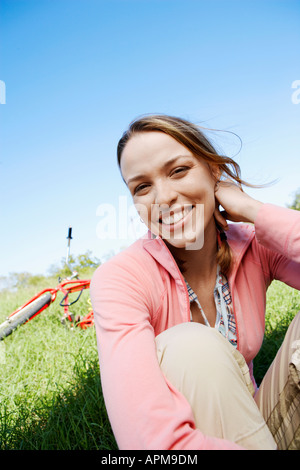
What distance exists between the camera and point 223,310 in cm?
153

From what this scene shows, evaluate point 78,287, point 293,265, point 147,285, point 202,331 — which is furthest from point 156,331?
point 78,287

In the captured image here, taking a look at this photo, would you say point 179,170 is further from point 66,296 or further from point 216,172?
point 66,296

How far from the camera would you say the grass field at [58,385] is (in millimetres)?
1863

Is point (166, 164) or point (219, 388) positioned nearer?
point (219, 388)

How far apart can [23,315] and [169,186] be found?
3115 millimetres

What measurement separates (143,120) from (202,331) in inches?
36.4

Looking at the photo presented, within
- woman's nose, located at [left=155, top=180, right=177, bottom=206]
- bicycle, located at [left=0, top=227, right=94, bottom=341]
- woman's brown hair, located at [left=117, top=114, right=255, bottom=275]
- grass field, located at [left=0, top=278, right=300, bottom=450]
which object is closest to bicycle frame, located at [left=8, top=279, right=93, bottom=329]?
bicycle, located at [left=0, top=227, right=94, bottom=341]

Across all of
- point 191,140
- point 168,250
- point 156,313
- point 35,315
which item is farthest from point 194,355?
point 35,315

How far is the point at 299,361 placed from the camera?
1165 millimetres

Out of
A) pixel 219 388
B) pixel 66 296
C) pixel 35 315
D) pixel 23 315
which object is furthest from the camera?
pixel 66 296

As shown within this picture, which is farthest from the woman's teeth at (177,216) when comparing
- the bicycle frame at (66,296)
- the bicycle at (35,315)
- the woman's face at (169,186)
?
the bicycle frame at (66,296)

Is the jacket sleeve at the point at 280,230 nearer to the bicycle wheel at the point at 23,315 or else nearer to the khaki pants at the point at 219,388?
the khaki pants at the point at 219,388

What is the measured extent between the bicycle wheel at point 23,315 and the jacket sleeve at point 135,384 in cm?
295
